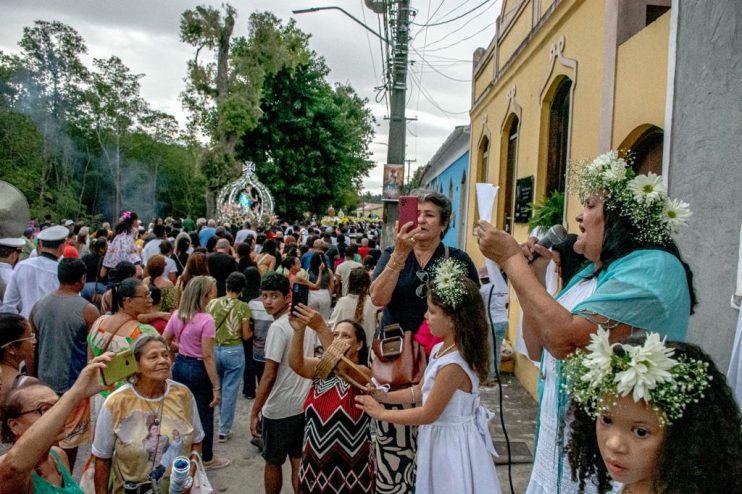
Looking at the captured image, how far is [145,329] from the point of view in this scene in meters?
4.12

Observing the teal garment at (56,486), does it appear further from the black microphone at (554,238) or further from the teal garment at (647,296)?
the black microphone at (554,238)

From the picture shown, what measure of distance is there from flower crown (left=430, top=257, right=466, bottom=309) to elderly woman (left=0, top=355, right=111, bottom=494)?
1.61 meters

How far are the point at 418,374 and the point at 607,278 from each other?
1.36 metres

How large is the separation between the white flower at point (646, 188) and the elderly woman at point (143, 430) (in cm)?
254

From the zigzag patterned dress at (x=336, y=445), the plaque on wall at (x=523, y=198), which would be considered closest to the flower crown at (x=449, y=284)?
the zigzag patterned dress at (x=336, y=445)

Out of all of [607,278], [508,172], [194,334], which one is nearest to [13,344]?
[194,334]

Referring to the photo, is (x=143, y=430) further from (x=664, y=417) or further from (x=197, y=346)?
(x=664, y=417)

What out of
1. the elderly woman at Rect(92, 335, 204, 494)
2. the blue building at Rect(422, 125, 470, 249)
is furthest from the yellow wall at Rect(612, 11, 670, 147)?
the blue building at Rect(422, 125, 470, 249)

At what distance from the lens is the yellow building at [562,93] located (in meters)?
4.52

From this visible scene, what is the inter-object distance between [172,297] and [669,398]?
5657 millimetres

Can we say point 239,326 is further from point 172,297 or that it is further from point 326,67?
point 326,67

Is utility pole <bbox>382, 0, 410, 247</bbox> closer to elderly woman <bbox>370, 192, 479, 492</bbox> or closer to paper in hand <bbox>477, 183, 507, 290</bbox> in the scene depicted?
elderly woman <bbox>370, 192, 479, 492</bbox>

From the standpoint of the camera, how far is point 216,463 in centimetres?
517

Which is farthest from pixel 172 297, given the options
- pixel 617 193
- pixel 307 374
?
pixel 617 193
